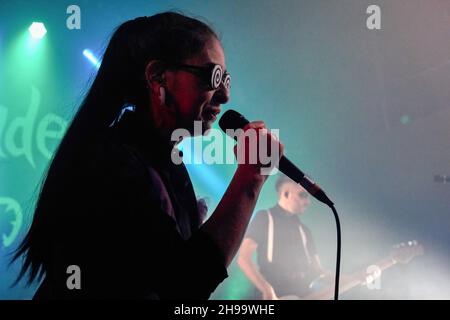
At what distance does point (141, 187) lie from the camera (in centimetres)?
95

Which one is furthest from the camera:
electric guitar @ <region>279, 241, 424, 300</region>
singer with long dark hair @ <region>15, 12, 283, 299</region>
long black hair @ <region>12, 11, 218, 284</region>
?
electric guitar @ <region>279, 241, 424, 300</region>

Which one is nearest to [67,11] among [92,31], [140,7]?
[92,31]

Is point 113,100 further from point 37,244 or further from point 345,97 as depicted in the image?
point 345,97

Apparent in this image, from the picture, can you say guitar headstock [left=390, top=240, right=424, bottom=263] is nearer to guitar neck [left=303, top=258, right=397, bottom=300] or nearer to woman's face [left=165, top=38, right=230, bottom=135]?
guitar neck [left=303, top=258, right=397, bottom=300]

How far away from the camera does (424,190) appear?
4.08 m

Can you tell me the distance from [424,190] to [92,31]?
3234mm

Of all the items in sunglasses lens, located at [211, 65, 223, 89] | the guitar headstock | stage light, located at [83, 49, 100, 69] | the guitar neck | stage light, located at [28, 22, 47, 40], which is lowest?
the guitar neck

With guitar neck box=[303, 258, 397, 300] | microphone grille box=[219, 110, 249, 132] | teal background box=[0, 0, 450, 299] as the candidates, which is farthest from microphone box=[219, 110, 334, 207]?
guitar neck box=[303, 258, 397, 300]

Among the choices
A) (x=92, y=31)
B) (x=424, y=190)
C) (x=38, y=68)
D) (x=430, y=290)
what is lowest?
(x=430, y=290)

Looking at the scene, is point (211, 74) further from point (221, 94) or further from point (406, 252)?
point (406, 252)

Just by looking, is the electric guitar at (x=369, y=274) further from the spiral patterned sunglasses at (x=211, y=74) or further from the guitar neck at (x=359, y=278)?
the spiral patterned sunglasses at (x=211, y=74)

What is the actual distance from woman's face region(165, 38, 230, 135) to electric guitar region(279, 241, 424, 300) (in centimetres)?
279

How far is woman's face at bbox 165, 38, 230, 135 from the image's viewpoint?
3.74 ft

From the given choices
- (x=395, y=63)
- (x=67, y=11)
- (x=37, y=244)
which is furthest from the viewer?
(x=395, y=63)
